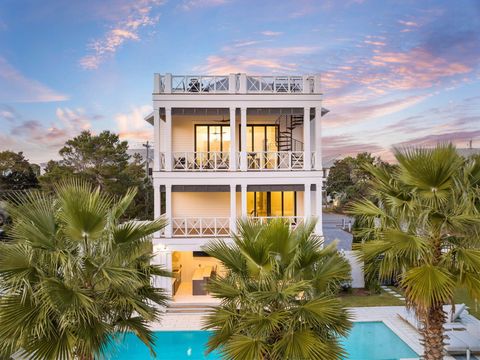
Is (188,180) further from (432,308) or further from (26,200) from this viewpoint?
(432,308)

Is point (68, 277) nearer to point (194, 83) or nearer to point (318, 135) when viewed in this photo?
point (194, 83)

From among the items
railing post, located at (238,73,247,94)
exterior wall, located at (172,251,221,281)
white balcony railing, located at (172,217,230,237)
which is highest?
railing post, located at (238,73,247,94)

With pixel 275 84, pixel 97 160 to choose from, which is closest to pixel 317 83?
pixel 275 84

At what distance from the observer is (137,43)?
2005 centimetres

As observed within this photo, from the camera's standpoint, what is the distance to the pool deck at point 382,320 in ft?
34.2

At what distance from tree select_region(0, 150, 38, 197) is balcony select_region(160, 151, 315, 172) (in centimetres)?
1953

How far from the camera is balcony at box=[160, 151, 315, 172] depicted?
49.1 feet

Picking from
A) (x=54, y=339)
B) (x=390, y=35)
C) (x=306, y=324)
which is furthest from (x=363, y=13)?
(x=54, y=339)

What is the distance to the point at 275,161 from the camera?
15094mm

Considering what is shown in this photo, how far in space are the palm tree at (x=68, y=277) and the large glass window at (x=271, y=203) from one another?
12.3 meters

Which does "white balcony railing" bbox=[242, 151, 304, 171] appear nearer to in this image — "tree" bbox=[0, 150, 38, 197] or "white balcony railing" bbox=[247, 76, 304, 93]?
"white balcony railing" bbox=[247, 76, 304, 93]

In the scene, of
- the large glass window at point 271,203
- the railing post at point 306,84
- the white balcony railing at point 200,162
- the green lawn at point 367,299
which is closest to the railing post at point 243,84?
the railing post at point 306,84

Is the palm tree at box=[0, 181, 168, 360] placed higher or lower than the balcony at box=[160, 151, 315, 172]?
lower

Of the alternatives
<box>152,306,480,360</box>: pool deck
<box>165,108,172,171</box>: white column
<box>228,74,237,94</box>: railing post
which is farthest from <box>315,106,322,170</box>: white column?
<box>165,108,172,171</box>: white column
